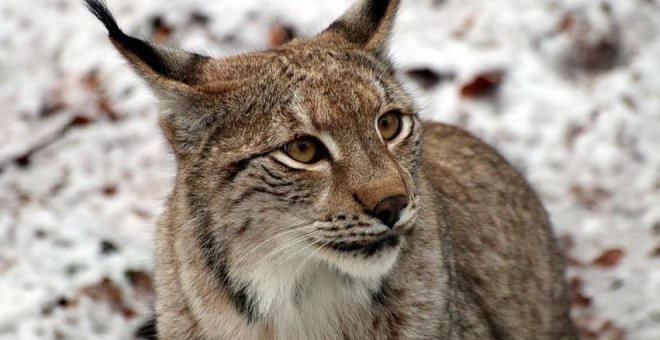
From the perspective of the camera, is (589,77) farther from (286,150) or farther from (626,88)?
(286,150)

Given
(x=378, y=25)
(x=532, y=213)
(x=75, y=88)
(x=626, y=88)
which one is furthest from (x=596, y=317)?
(x=75, y=88)

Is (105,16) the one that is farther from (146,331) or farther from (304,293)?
(146,331)

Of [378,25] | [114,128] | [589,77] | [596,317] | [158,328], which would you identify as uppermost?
[589,77]

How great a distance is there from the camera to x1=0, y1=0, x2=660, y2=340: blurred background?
6.39m

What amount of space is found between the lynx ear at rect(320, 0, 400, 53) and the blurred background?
2.44m

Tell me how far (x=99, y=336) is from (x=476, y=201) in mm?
2264

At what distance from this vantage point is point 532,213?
5934 millimetres

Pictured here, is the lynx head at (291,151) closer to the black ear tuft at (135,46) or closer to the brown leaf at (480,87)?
the black ear tuft at (135,46)

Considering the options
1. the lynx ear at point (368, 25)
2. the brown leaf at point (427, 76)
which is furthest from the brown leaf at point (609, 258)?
the lynx ear at point (368, 25)

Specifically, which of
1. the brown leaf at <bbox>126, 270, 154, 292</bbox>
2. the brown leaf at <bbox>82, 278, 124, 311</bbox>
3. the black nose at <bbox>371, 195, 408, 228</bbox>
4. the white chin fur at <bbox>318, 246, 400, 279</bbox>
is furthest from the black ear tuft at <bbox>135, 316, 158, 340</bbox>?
the black nose at <bbox>371, 195, 408, 228</bbox>

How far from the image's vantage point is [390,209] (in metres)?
3.79

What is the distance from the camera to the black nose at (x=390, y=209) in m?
3.78

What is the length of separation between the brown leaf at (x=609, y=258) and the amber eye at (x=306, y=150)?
3.47 metres

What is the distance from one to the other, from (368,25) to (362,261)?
1.21m
